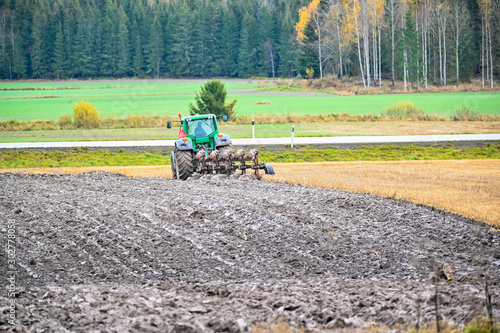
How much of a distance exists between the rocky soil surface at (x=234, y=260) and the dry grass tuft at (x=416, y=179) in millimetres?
895

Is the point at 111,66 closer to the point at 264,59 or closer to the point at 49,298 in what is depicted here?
the point at 264,59

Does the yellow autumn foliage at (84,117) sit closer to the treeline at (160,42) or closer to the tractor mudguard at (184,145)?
the tractor mudguard at (184,145)

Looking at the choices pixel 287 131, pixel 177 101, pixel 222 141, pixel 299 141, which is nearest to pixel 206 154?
pixel 222 141

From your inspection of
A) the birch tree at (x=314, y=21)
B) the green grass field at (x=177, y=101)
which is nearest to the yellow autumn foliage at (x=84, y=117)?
the green grass field at (x=177, y=101)

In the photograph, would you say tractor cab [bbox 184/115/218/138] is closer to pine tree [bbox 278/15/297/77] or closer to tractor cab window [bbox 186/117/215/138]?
tractor cab window [bbox 186/117/215/138]

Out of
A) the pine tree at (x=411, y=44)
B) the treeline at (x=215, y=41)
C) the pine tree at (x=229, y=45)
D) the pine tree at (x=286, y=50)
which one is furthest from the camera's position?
the pine tree at (x=229, y=45)

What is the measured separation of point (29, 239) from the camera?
30.1ft

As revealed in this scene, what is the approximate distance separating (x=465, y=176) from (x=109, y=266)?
11.7 meters

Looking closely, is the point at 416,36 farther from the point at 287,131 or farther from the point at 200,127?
the point at 200,127

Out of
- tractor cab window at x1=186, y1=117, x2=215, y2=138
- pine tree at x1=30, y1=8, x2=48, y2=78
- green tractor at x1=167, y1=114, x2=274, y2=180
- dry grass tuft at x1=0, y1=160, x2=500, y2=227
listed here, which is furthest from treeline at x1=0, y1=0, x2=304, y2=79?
green tractor at x1=167, y1=114, x2=274, y2=180

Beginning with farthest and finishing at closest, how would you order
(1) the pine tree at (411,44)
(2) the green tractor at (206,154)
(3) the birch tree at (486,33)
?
(1) the pine tree at (411,44), (3) the birch tree at (486,33), (2) the green tractor at (206,154)

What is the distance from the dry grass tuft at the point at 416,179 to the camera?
12.0 m

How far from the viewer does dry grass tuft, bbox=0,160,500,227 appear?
39.3ft

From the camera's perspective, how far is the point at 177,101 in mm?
66938
